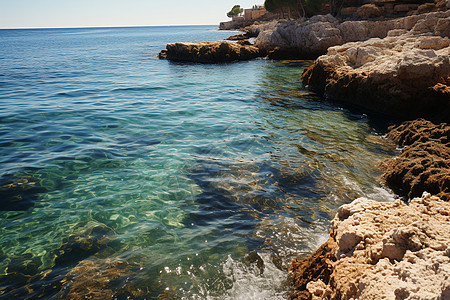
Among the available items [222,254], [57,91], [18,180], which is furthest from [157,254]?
[57,91]

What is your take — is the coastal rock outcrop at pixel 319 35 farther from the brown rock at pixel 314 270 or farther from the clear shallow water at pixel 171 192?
the brown rock at pixel 314 270

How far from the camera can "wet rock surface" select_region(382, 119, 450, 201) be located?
5.36 m

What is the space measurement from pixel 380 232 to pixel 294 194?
2.93m

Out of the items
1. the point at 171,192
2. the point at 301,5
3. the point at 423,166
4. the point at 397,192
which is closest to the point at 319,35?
the point at 423,166

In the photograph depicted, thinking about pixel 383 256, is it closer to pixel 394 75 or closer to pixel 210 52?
pixel 394 75

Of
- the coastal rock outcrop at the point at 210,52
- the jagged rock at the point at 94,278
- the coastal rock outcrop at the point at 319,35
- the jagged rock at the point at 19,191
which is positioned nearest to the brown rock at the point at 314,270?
the jagged rock at the point at 94,278

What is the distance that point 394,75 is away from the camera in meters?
11.1

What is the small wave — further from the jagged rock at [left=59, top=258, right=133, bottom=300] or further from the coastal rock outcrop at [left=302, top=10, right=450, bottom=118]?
the jagged rock at [left=59, top=258, right=133, bottom=300]

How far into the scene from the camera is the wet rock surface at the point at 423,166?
536cm

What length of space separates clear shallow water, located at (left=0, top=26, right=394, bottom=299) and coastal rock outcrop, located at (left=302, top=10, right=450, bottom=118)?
1.55 m

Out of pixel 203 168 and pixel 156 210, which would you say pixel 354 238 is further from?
pixel 203 168

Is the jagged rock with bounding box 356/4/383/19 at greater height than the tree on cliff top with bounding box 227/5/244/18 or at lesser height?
lesser

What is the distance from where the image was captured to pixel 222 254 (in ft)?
14.6

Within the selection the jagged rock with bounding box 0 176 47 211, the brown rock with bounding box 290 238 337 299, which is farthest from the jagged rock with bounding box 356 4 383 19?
the jagged rock with bounding box 0 176 47 211
